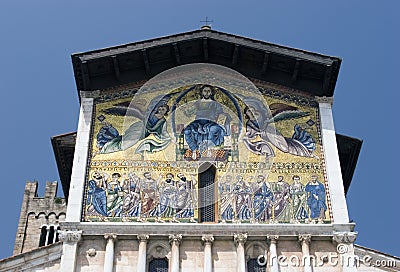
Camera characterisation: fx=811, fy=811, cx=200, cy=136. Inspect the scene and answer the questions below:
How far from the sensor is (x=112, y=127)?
20.3 meters

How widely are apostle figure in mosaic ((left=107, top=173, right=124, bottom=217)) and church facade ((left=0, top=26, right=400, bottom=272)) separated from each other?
1.1 inches

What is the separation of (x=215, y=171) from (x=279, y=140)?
1.86m

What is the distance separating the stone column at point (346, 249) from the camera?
17.9 meters

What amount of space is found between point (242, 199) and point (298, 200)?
132 centimetres

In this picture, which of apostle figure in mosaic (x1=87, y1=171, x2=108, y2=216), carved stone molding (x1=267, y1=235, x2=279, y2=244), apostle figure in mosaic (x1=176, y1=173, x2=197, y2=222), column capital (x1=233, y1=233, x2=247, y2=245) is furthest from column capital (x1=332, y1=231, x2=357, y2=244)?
apostle figure in mosaic (x1=87, y1=171, x2=108, y2=216)

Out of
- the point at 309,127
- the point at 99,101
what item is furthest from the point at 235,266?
the point at 99,101

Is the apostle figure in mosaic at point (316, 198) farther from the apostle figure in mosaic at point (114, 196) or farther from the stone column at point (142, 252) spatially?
the apostle figure in mosaic at point (114, 196)

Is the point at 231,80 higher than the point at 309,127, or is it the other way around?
the point at 231,80

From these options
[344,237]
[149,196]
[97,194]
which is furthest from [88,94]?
Answer: [344,237]

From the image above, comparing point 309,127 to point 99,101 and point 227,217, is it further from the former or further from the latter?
point 99,101

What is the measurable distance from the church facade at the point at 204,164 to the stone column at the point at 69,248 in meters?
0.03

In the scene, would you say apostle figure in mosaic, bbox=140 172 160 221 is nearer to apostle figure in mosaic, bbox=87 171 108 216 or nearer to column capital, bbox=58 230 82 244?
apostle figure in mosaic, bbox=87 171 108 216

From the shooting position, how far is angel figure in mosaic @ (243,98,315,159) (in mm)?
20031

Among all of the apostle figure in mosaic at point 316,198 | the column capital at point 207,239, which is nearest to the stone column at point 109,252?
the column capital at point 207,239
